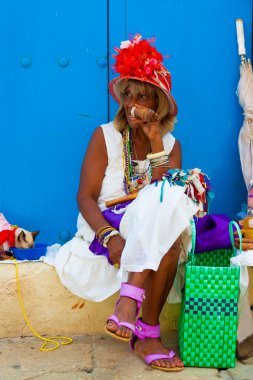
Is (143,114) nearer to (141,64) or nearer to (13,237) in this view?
(141,64)

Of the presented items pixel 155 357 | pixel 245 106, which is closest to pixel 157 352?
pixel 155 357

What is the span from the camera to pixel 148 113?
3.60 meters

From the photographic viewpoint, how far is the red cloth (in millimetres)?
3850

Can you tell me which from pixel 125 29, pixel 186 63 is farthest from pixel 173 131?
pixel 125 29

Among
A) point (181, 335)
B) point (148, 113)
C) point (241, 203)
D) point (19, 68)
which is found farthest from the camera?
point (241, 203)

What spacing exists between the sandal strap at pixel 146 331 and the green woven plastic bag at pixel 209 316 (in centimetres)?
14

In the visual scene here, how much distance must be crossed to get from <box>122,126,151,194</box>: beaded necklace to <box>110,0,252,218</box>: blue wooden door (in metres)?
0.45

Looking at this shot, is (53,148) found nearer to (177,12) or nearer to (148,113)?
(148,113)

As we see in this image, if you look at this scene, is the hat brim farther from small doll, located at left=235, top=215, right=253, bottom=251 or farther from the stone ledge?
the stone ledge

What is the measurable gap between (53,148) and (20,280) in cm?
92

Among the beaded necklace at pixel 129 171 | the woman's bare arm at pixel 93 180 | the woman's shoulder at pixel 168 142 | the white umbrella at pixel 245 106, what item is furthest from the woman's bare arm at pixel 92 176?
the white umbrella at pixel 245 106

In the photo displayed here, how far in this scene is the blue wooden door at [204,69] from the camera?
421 cm

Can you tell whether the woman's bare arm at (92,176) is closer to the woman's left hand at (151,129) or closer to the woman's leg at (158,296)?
the woman's left hand at (151,129)

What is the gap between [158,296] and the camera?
333cm
